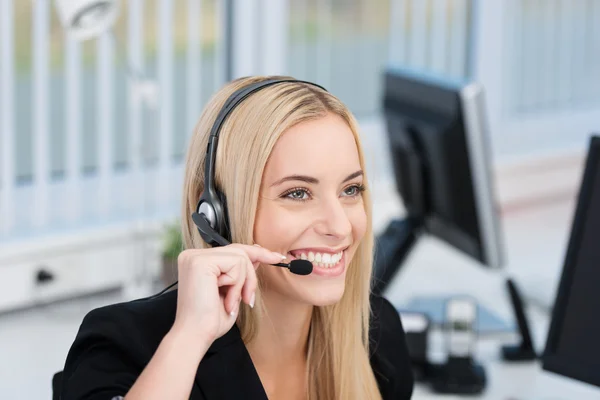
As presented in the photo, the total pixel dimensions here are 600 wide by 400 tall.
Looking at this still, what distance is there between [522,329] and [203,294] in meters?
1.16

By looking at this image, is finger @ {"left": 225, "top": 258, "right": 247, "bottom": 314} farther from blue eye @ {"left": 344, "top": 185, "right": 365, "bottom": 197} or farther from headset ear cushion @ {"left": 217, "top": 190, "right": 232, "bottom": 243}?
blue eye @ {"left": 344, "top": 185, "right": 365, "bottom": 197}

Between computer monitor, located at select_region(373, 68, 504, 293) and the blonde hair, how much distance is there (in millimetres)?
637

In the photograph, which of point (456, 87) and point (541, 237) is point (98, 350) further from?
point (541, 237)

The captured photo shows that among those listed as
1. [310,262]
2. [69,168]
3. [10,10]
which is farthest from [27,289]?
[310,262]

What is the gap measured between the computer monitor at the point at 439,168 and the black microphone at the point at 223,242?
844 millimetres

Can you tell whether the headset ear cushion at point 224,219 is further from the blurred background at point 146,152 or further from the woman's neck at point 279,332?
the blurred background at point 146,152

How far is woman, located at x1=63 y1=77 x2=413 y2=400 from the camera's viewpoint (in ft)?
4.06

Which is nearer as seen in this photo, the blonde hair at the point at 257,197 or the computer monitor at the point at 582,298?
the blonde hair at the point at 257,197

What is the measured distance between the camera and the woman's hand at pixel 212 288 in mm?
1228

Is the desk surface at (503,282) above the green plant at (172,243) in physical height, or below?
below

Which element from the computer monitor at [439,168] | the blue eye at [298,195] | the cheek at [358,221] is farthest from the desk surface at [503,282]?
the blue eye at [298,195]

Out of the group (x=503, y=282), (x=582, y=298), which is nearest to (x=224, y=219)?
(x=582, y=298)

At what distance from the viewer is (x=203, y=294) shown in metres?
1.23

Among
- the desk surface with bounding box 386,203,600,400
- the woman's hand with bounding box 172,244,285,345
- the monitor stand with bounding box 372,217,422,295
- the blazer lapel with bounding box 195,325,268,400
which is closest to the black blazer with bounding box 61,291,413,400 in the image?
the blazer lapel with bounding box 195,325,268,400
